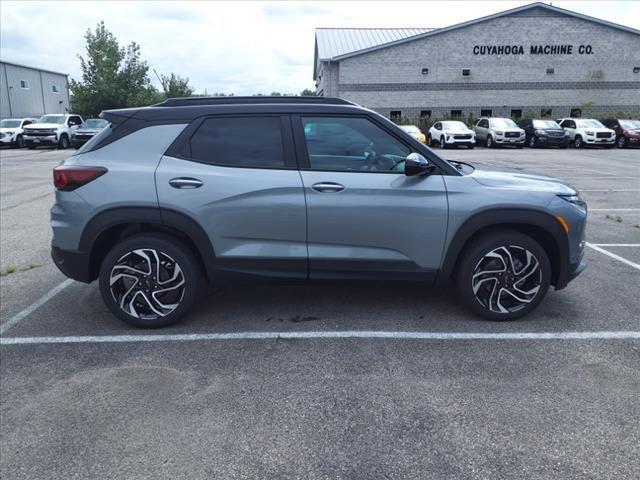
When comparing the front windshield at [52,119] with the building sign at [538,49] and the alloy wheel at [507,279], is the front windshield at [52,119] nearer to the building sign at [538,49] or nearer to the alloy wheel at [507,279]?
the building sign at [538,49]

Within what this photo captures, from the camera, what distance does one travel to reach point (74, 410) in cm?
296

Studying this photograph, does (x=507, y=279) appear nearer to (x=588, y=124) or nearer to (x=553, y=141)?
(x=553, y=141)

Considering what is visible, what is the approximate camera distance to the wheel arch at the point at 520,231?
3857mm

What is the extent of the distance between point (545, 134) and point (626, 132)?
4369mm

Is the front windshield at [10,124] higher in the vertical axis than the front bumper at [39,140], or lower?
higher

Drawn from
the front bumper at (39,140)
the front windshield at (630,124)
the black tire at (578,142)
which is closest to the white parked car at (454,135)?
the black tire at (578,142)

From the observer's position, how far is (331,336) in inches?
153

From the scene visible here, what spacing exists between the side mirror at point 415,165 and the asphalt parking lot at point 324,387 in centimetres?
124

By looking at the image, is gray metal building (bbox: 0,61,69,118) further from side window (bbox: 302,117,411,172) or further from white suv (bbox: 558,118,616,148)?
side window (bbox: 302,117,411,172)

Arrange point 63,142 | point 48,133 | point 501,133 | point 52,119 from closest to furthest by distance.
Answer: point 48,133 → point 501,133 → point 63,142 → point 52,119

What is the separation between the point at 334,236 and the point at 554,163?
17.2m

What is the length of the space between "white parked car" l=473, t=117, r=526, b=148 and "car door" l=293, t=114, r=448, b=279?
2567cm

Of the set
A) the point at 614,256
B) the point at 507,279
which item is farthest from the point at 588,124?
the point at 507,279

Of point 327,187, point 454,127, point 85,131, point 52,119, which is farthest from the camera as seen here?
point 52,119
